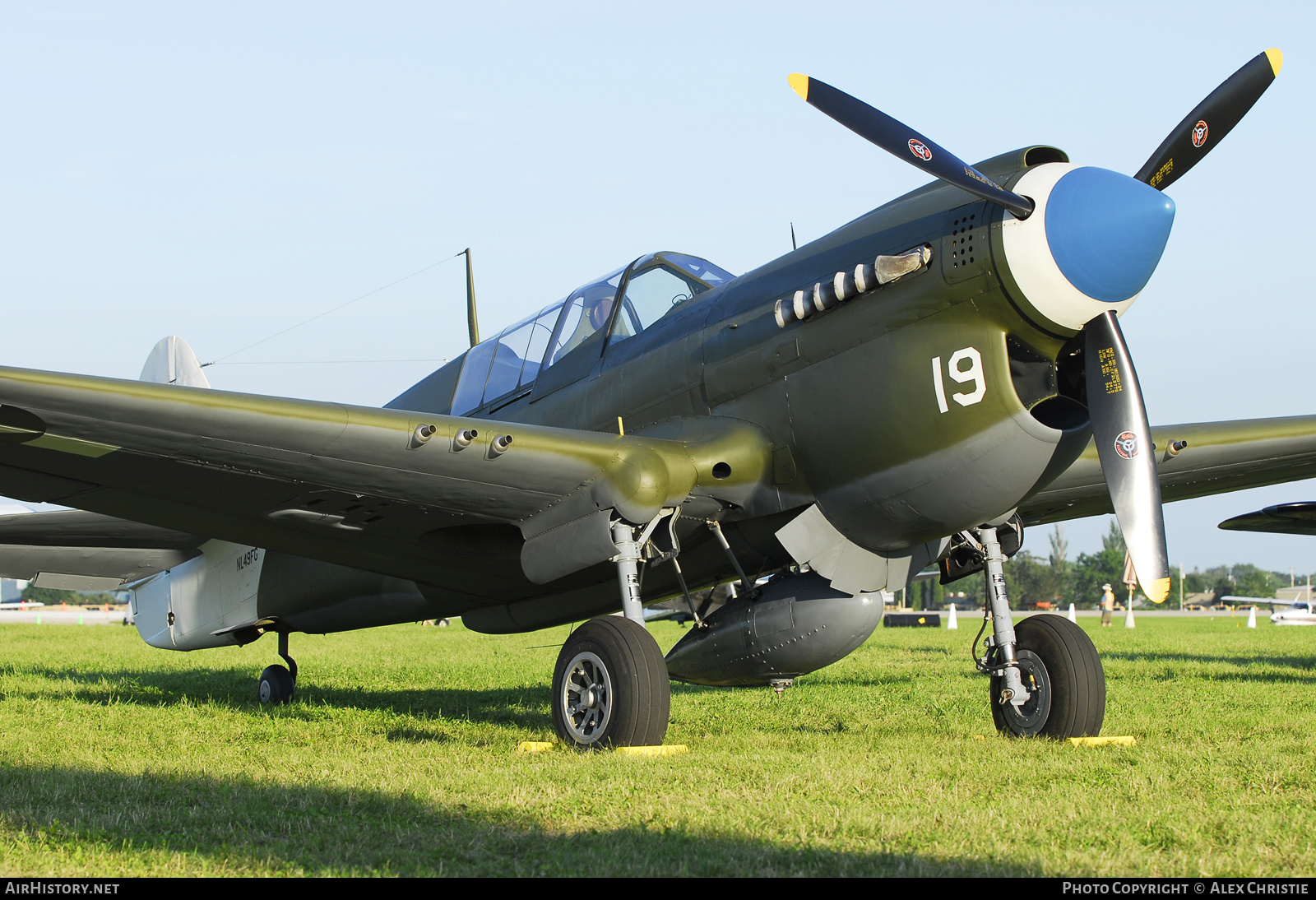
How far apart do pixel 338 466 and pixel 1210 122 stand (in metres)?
5.28

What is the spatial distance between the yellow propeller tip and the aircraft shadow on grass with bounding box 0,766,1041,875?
256 cm

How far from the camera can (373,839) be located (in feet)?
12.7

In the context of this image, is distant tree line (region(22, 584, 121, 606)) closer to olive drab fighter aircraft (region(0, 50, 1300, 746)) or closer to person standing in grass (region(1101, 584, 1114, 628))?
person standing in grass (region(1101, 584, 1114, 628))

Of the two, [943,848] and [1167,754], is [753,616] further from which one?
[943,848]

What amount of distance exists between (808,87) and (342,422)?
121 inches

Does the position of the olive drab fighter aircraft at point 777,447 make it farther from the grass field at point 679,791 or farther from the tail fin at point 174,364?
the tail fin at point 174,364

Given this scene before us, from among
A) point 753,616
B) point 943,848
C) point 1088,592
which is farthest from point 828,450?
point 1088,592

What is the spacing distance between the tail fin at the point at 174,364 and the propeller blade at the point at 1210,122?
10.5 meters

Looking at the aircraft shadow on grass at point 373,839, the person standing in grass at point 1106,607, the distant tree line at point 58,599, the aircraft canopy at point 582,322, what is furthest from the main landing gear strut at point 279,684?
the distant tree line at point 58,599

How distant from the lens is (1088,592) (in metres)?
126

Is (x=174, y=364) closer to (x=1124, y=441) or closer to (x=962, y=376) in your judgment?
(x=962, y=376)

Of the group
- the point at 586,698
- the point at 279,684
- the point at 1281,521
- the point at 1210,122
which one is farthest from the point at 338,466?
the point at 1281,521

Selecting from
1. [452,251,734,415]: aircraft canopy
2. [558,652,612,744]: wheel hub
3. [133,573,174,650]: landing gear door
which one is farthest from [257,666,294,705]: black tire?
[558,652,612,744]: wheel hub

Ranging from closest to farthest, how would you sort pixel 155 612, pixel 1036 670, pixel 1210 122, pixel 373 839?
pixel 373 839 → pixel 1210 122 → pixel 1036 670 → pixel 155 612
